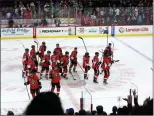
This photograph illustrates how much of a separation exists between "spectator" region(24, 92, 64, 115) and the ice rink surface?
5.37 meters

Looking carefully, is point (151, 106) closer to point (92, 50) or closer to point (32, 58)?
point (32, 58)

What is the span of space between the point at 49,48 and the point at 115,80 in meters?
5.22

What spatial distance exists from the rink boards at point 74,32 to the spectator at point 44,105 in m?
15.1

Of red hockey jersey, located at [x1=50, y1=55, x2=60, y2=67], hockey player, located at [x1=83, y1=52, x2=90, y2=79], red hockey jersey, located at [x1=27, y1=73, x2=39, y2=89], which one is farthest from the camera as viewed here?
hockey player, located at [x1=83, y1=52, x2=90, y2=79]

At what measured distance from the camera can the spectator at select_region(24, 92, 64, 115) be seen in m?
1.79

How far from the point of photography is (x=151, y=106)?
2133 mm

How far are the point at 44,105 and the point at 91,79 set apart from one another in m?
8.37

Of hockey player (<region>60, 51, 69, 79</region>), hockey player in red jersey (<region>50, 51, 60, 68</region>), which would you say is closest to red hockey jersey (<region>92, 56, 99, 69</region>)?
hockey player (<region>60, 51, 69, 79</region>)

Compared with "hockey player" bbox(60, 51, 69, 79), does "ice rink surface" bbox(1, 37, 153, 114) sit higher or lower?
lower

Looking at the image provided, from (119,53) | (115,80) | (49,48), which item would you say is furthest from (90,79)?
(49,48)

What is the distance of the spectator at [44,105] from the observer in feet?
5.88

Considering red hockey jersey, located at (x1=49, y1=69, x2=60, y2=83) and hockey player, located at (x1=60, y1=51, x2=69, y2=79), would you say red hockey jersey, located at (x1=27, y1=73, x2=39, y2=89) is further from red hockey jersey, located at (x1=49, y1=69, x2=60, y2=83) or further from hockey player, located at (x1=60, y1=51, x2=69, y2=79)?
hockey player, located at (x1=60, y1=51, x2=69, y2=79)

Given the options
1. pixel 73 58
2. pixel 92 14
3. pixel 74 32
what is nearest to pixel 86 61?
pixel 73 58

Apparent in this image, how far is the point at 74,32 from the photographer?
680 inches
